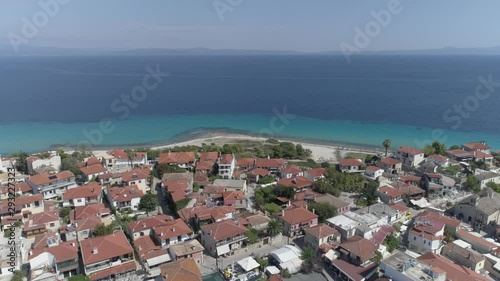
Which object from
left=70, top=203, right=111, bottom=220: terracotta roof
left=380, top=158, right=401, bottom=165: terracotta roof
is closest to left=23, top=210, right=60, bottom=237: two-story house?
left=70, top=203, right=111, bottom=220: terracotta roof

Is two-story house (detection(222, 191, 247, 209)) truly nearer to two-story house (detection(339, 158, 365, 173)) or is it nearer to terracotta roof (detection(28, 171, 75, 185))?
two-story house (detection(339, 158, 365, 173))

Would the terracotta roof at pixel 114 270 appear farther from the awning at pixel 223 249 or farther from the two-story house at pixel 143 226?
the awning at pixel 223 249

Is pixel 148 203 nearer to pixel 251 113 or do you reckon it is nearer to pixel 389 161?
pixel 389 161

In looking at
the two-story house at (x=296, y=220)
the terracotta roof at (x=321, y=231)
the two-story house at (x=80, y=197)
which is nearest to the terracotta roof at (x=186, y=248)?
the two-story house at (x=296, y=220)

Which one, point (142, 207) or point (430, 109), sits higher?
point (430, 109)

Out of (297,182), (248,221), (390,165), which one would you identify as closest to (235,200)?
(248,221)

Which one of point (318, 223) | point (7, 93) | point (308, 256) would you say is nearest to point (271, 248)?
point (308, 256)

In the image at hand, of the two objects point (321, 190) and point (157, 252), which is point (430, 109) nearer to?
point (321, 190)
